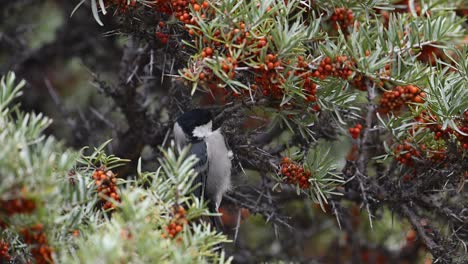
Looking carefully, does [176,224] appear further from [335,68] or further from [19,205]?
[335,68]

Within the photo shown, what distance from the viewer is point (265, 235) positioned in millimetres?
4004

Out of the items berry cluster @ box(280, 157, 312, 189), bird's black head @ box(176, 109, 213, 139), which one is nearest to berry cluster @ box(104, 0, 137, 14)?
bird's black head @ box(176, 109, 213, 139)

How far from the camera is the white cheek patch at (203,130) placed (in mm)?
2688

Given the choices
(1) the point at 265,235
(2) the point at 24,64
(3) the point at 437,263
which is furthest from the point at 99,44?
(3) the point at 437,263

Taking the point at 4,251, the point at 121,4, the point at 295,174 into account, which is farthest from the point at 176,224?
the point at 121,4

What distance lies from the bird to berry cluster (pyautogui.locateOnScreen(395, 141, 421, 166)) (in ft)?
2.31

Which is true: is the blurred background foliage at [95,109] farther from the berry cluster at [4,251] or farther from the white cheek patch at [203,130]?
the berry cluster at [4,251]

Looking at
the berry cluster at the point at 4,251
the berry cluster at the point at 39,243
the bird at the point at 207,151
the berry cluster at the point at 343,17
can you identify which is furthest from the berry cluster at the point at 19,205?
the berry cluster at the point at 343,17

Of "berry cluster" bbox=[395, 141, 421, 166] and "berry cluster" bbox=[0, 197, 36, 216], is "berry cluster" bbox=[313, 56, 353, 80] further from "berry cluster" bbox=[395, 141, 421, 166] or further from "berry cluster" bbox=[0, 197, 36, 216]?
"berry cluster" bbox=[0, 197, 36, 216]

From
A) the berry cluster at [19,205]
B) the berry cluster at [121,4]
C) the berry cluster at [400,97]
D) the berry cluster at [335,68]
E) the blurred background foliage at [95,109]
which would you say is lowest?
the blurred background foliage at [95,109]

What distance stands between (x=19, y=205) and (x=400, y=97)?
4.58 ft

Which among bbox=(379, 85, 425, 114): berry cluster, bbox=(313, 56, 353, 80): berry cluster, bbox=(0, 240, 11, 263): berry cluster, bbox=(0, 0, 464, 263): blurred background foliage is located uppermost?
bbox=(313, 56, 353, 80): berry cluster

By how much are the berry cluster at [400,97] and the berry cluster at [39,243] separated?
4.35 ft

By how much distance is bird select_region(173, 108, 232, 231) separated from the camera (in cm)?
264
